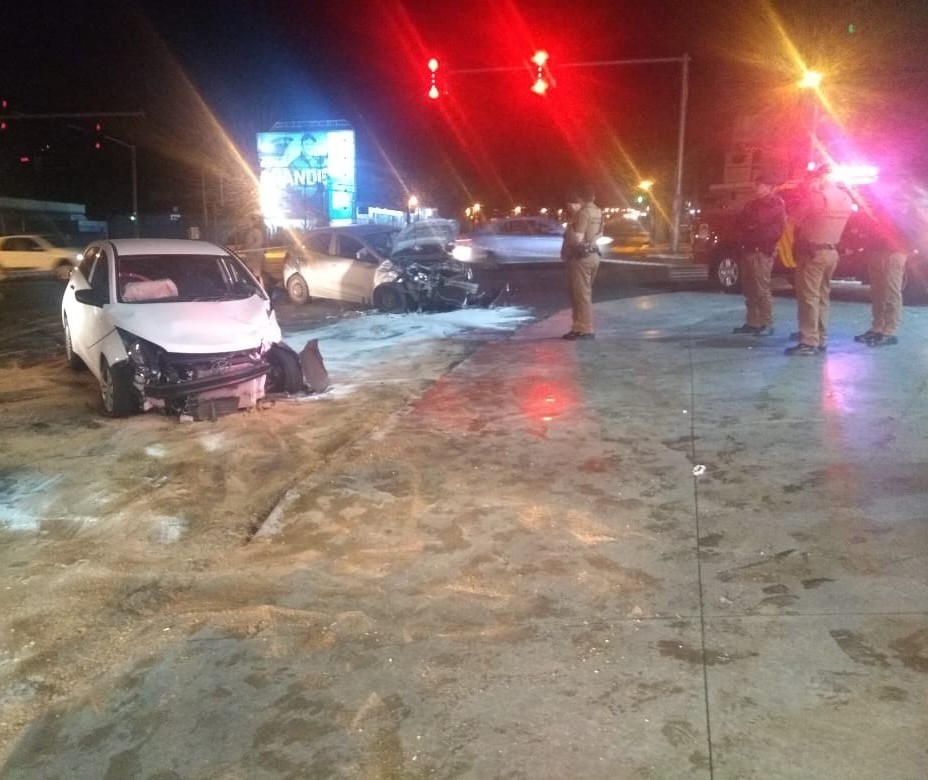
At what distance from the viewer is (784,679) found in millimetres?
3334

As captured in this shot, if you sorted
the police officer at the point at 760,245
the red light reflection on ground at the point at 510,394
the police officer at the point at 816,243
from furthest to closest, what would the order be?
the police officer at the point at 760,245 → the police officer at the point at 816,243 → the red light reflection on ground at the point at 510,394

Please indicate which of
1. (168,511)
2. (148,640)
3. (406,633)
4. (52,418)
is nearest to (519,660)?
(406,633)

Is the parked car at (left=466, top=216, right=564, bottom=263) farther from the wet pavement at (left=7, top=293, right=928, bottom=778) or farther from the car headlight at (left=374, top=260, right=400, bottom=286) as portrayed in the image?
the wet pavement at (left=7, top=293, right=928, bottom=778)

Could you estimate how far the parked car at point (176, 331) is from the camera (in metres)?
7.50

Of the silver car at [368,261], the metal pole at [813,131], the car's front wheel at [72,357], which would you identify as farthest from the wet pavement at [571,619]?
the metal pole at [813,131]

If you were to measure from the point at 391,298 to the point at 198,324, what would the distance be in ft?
24.2

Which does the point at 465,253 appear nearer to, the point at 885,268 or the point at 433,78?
the point at 433,78

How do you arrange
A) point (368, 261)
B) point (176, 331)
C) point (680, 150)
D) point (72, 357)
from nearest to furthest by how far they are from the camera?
point (176, 331), point (72, 357), point (368, 261), point (680, 150)

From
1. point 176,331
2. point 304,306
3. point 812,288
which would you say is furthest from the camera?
point 304,306

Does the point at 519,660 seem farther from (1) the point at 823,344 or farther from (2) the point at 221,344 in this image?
(1) the point at 823,344

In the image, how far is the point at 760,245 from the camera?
10.1 meters

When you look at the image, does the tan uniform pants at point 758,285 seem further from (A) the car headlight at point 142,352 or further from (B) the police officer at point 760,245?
(A) the car headlight at point 142,352

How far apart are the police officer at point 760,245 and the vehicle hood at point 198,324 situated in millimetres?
5634

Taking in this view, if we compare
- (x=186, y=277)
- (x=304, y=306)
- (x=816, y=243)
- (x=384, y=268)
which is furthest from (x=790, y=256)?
(x=304, y=306)
